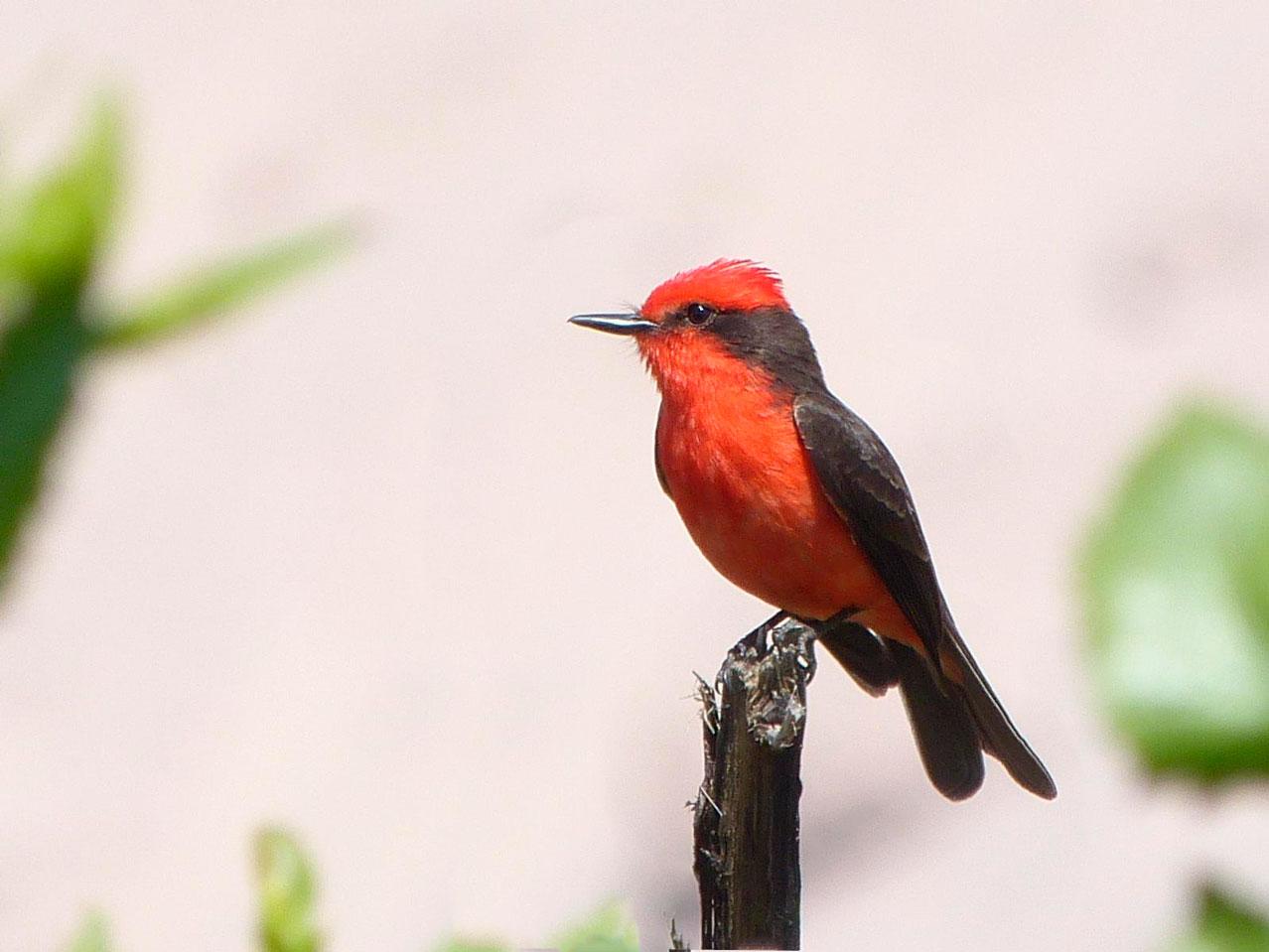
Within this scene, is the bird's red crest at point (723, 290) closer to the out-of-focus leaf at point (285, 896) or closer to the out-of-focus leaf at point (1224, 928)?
the out-of-focus leaf at point (285, 896)

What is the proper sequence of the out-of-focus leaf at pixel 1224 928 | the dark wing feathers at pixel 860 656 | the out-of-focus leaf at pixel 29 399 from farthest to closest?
the dark wing feathers at pixel 860 656
the out-of-focus leaf at pixel 29 399
the out-of-focus leaf at pixel 1224 928

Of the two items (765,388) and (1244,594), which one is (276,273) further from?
(765,388)

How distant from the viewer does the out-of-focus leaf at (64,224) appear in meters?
0.72

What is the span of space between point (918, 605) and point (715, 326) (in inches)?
45.0

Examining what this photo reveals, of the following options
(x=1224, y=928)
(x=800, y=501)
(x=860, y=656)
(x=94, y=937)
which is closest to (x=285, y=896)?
(x=94, y=937)

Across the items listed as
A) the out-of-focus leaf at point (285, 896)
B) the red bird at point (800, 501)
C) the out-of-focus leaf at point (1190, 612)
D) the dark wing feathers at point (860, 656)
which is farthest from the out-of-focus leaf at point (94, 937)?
the dark wing feathers at point (860, 656)

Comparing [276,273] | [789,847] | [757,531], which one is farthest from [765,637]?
[276,273]

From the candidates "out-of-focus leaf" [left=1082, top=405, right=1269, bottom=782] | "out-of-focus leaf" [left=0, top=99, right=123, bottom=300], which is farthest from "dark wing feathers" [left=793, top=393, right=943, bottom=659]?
"out-of-focus leaf" [left=1082, top=405, right=1269, bottom=782]

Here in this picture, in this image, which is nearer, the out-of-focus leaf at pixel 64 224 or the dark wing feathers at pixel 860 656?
the out-of-focus leaf at pixel 64 224

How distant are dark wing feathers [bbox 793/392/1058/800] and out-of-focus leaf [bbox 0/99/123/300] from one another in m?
4.11

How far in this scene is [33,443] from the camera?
0.68 m

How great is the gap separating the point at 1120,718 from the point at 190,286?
0.49 m

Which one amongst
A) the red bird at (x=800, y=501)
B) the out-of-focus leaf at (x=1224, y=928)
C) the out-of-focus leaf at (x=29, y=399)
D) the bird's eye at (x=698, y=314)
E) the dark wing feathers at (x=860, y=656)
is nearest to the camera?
the out-of-focus leaf at (x=1224, y=928)

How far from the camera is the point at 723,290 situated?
512cm
